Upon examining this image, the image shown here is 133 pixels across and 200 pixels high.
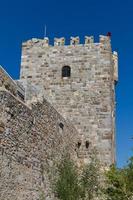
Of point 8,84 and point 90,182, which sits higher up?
point 8,84

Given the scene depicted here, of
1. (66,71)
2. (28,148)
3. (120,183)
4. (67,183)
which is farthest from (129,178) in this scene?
(66,71)

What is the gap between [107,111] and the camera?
20844mm

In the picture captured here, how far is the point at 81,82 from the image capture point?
71.0ft

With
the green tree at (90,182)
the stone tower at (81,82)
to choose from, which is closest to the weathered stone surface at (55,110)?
the stone tower at (81,82)

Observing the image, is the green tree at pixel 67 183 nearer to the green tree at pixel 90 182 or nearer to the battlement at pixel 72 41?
the green tree at pixel 90 182

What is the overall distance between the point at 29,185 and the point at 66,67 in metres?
10.7

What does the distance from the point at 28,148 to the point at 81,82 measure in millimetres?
9555

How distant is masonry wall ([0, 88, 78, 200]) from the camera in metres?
11.0

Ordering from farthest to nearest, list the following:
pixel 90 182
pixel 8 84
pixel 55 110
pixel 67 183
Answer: pixel 90 182
pixel 55 110
pixel 67 183
pixel 8 84

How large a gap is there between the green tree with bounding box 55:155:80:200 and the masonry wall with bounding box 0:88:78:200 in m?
0.28

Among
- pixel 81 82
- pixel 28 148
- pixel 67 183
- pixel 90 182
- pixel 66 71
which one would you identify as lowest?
pixel 67 183

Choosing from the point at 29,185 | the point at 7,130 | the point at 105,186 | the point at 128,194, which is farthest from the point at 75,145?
the point at 7,130

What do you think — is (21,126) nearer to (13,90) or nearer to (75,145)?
(13,90)

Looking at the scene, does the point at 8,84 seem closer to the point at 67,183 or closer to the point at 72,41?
the point at 67,183
